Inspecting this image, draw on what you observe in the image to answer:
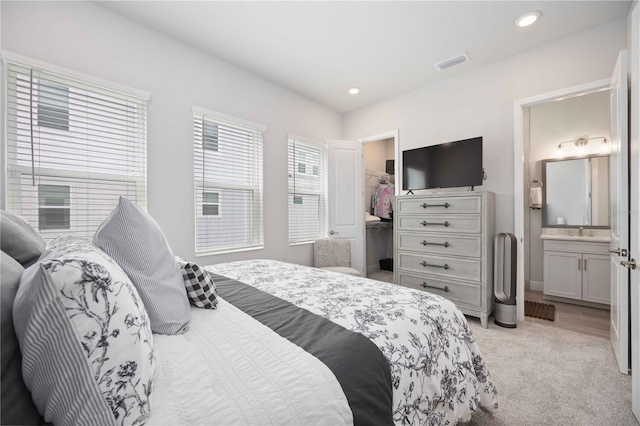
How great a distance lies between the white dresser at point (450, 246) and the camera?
8.78 feet

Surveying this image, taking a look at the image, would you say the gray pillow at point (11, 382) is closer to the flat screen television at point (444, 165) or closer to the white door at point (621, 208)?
the white door at point (621, 208)

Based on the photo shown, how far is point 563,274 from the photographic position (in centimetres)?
340

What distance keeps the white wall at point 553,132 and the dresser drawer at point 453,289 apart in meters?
1.96

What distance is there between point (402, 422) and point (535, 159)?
4.44m

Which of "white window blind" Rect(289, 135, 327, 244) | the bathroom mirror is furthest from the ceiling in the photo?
the bathroom mirror

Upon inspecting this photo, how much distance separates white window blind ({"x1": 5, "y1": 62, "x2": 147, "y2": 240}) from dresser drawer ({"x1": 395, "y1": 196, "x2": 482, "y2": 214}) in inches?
109

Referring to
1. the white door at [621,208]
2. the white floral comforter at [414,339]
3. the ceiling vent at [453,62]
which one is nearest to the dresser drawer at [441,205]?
the white door at [621,208]

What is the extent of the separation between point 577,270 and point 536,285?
0.70 metres

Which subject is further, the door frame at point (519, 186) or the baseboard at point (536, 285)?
the baseboard at point (536, 285)

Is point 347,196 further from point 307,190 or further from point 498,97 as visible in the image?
point 498,97

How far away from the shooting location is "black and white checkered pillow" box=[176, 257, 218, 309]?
3.91 feet

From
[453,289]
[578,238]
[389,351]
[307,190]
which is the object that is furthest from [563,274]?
[389,351]

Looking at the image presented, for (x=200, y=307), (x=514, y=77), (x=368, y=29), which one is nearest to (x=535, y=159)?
(x=514, y=77)

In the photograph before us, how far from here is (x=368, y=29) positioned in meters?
2.43
